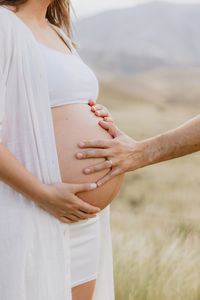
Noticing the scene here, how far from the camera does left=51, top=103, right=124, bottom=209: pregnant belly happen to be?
5.82 ft

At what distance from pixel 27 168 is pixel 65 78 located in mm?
389

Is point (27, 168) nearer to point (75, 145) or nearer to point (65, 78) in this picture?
point (75, 145)

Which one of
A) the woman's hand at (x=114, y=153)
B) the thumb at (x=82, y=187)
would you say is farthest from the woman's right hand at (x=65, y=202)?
the woman's hand at (x=114, y=153)

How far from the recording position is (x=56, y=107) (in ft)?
5.80

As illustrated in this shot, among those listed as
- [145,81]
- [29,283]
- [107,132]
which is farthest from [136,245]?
[145,81]

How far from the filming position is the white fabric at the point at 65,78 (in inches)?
67.9

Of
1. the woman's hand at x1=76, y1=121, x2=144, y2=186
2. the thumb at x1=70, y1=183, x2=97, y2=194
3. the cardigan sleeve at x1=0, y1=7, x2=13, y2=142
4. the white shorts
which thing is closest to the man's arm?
the woman's hand at x1=76, y1=121, x2=144, y2=186

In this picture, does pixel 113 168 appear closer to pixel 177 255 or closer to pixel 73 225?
pixel 73 225

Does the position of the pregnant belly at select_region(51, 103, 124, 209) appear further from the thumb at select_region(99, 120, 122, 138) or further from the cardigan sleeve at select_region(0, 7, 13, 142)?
the cardigan sleeve at select_region(0, 7, 13, 142)

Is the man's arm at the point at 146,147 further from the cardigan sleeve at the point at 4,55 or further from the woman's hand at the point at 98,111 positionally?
the cardigan sleeve at the point at 4,55

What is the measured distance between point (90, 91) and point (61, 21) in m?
0.58

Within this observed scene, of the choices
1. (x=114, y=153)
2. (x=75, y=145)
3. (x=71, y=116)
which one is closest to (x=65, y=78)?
(x=71, y=116)

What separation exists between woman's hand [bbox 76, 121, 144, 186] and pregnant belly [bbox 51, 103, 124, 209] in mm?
27

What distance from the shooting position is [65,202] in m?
1.64
